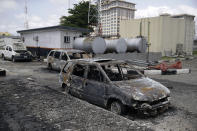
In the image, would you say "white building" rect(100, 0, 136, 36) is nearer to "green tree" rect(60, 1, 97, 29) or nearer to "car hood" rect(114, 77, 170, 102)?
"green tree" rect(60, 1, 97, 29)

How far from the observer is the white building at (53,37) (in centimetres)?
2236

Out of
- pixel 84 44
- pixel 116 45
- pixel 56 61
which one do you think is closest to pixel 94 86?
pixel 56 61

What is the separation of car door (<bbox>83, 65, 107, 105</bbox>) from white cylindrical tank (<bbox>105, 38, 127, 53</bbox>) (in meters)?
14.5

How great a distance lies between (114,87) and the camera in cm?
589

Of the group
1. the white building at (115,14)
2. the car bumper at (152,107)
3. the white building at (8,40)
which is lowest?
the car bumper at (152,107)

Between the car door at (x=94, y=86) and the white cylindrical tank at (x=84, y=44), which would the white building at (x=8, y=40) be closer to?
the white cylindrical tank at (x=84, y=44)

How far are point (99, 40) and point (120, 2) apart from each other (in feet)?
513

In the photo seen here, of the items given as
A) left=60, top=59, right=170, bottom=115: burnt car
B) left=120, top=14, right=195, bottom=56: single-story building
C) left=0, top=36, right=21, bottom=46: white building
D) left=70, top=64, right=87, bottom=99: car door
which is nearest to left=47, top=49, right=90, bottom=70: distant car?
left=60, top=59, right=170, bottom=115: burnt car

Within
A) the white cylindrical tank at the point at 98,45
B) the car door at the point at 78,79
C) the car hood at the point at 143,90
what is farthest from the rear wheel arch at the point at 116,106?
the white cylindrical tank at the point at 98,45

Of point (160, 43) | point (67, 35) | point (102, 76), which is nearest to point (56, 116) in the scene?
point (102, 76)

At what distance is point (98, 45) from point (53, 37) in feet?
20.0

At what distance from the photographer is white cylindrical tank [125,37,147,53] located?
2183 cm

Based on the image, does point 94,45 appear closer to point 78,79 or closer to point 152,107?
point 78,79

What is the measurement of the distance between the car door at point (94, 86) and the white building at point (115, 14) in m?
156
